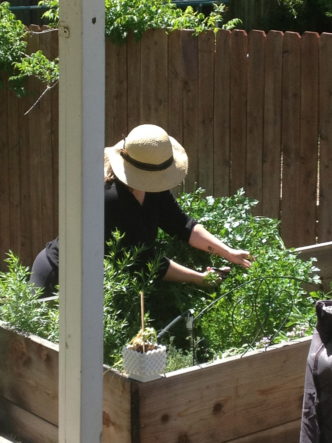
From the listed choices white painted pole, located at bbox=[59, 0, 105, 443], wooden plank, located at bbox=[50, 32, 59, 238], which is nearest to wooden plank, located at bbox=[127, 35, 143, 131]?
wooden plank, located at bbox=[50, 32, 59, 238]

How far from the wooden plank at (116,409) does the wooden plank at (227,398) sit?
5cm

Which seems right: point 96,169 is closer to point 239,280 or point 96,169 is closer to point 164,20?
point 239,280

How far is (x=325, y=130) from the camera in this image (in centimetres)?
625

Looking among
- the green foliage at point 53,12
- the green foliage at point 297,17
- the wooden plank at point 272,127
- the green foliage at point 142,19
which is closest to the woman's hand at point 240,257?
the wooden plank at point 272,127

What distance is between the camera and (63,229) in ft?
10.6

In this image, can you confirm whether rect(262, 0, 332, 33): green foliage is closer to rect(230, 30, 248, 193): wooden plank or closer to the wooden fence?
the wooden fence

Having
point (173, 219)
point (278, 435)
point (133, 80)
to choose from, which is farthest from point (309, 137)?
point (278, 435)

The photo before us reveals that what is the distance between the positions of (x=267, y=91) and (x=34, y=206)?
245 centimetres

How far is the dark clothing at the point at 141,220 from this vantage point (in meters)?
4.48

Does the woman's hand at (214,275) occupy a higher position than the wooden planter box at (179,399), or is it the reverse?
the woman's hand at (214,275)

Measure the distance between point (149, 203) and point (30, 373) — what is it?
1.12 meters

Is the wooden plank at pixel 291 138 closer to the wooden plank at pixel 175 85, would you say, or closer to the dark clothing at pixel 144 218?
the wooden plank at pixel 175 85

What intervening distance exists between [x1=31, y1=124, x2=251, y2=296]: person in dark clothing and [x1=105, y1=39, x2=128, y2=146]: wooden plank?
98.5 inches

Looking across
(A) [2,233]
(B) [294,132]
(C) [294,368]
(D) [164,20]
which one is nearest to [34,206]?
(A) [2,233]
